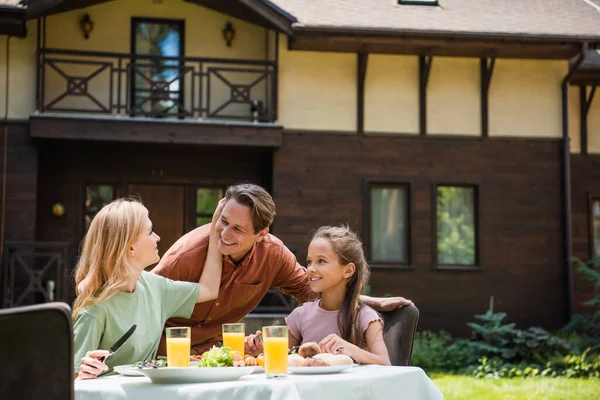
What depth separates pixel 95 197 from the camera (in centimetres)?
1512

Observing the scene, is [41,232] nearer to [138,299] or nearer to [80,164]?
[80,164]

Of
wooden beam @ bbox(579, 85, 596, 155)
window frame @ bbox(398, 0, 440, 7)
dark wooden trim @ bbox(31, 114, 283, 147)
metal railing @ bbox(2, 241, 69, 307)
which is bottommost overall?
metal railing @ bbox(2, 241, 69, 307)

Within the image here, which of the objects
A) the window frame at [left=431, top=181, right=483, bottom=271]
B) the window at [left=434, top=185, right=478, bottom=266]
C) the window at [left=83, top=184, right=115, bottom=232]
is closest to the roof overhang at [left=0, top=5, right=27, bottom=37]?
the window at [left=83, top=184, right=115, bottom=232]

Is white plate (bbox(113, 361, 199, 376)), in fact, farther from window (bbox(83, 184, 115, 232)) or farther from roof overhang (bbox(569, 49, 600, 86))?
roof overhang (bbox(569, 49, 600, 86))

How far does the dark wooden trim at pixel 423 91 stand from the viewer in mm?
15289

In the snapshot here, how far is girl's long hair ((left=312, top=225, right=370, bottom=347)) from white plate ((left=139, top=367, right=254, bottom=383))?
1.16 meters

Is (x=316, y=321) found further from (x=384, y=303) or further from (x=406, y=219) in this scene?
(x=406, y=219)

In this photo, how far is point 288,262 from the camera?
4.98 m

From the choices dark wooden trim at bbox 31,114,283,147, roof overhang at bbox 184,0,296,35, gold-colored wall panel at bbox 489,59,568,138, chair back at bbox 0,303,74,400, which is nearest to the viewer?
chair back at bbox 0,303,74,400

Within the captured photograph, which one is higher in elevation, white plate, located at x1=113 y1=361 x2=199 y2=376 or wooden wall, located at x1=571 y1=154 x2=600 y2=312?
wooden wall, located at x1=571 y1=154 x2=600 y2=312

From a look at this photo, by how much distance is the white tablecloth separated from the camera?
2.90m

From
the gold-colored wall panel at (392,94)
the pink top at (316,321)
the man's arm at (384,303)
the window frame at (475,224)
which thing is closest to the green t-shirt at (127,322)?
the pink top at (316,321)

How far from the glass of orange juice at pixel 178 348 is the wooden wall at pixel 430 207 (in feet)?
37.8

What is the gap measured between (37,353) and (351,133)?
12.9m
